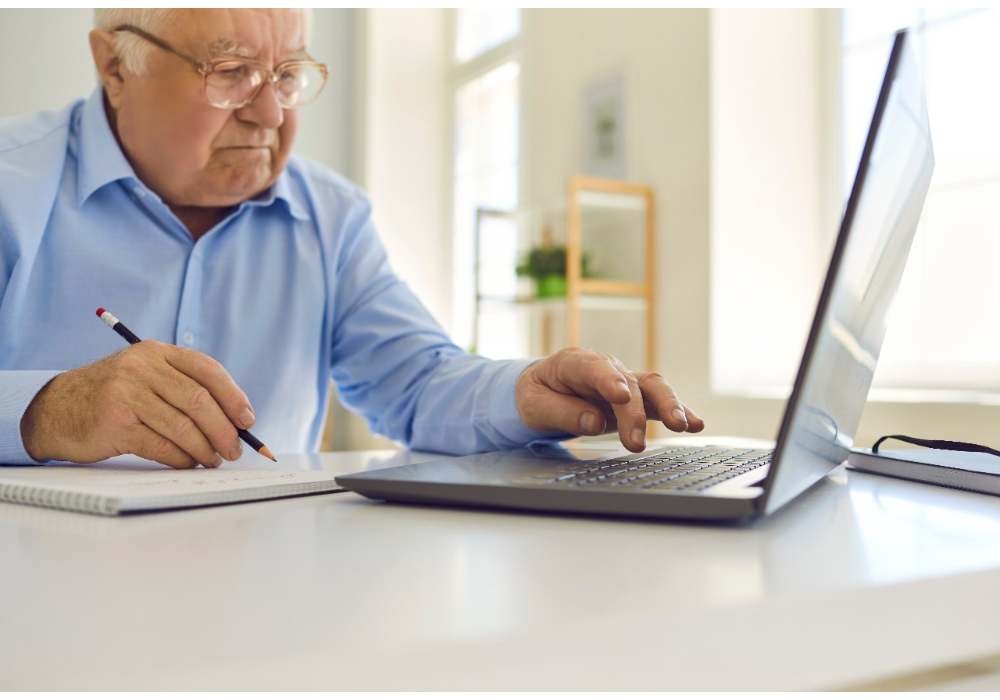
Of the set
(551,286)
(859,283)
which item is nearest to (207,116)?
(859,283)

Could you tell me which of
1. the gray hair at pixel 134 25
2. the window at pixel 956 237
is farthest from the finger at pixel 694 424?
the window at pixel 956 237

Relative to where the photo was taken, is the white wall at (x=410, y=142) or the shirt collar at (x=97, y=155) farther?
the white wall at (x=410, y=142)

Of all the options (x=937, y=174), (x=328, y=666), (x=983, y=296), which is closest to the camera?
(x=328, y=666)

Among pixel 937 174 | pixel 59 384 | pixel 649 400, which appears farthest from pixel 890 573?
pixel 937 174

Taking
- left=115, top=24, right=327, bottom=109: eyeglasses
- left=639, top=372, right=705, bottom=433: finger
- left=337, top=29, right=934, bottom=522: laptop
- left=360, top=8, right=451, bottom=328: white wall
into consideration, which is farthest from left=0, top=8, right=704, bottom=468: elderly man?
left=360, top=8, right=451, bottom=328: white wall

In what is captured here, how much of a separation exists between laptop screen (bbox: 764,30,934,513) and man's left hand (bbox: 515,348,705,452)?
157 millimetres

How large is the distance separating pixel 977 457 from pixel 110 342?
1.08 metres

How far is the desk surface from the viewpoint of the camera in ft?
0.88

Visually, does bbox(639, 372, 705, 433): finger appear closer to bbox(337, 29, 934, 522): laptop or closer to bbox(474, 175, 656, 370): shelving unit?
bbox(337, 29, 934, 522): laptop

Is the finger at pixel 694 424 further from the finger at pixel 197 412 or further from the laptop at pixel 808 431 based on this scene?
the finger at pixel 197 412

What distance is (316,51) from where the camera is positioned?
194 inches

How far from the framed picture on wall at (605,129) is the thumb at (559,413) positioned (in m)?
2.54

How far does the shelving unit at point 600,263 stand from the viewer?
302 centimetres

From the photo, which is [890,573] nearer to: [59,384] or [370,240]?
[59,384]
